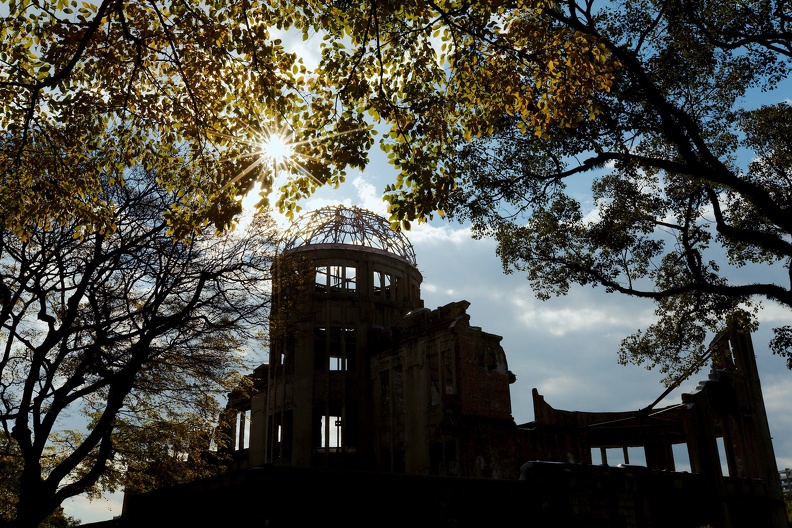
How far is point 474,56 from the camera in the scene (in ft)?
35.9

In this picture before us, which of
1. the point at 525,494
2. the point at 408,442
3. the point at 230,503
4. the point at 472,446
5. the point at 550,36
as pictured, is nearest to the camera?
the point at 550,36

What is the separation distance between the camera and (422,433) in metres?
28.6

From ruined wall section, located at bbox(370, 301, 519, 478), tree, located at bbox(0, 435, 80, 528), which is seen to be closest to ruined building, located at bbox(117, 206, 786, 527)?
ruined wall section, located at bbox(370, 301, 519, 478)

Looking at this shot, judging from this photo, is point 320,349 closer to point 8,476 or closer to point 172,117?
point 8,476

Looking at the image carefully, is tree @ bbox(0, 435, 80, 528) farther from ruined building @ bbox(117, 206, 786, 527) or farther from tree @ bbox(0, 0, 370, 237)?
tree @ bbox(0, 0, 370, 237)

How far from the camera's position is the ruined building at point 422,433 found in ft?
44.3

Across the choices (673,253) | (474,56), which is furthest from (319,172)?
Answer: (673,253)

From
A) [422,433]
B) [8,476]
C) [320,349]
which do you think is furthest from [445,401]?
[8,476]

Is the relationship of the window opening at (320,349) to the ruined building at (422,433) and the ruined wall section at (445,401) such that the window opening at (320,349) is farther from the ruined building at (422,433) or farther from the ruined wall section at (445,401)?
the ruined wall section at (445,401)

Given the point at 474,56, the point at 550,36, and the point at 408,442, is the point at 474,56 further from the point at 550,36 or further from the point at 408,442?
the point at 408,442

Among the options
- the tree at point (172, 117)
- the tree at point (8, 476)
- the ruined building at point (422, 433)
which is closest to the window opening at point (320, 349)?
the ruined building at point (422, 433)

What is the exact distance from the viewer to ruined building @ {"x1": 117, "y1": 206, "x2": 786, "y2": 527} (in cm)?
1350

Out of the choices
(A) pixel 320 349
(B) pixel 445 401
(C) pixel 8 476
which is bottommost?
(C) pixel 8 476

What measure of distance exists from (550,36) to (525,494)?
9823 mm
